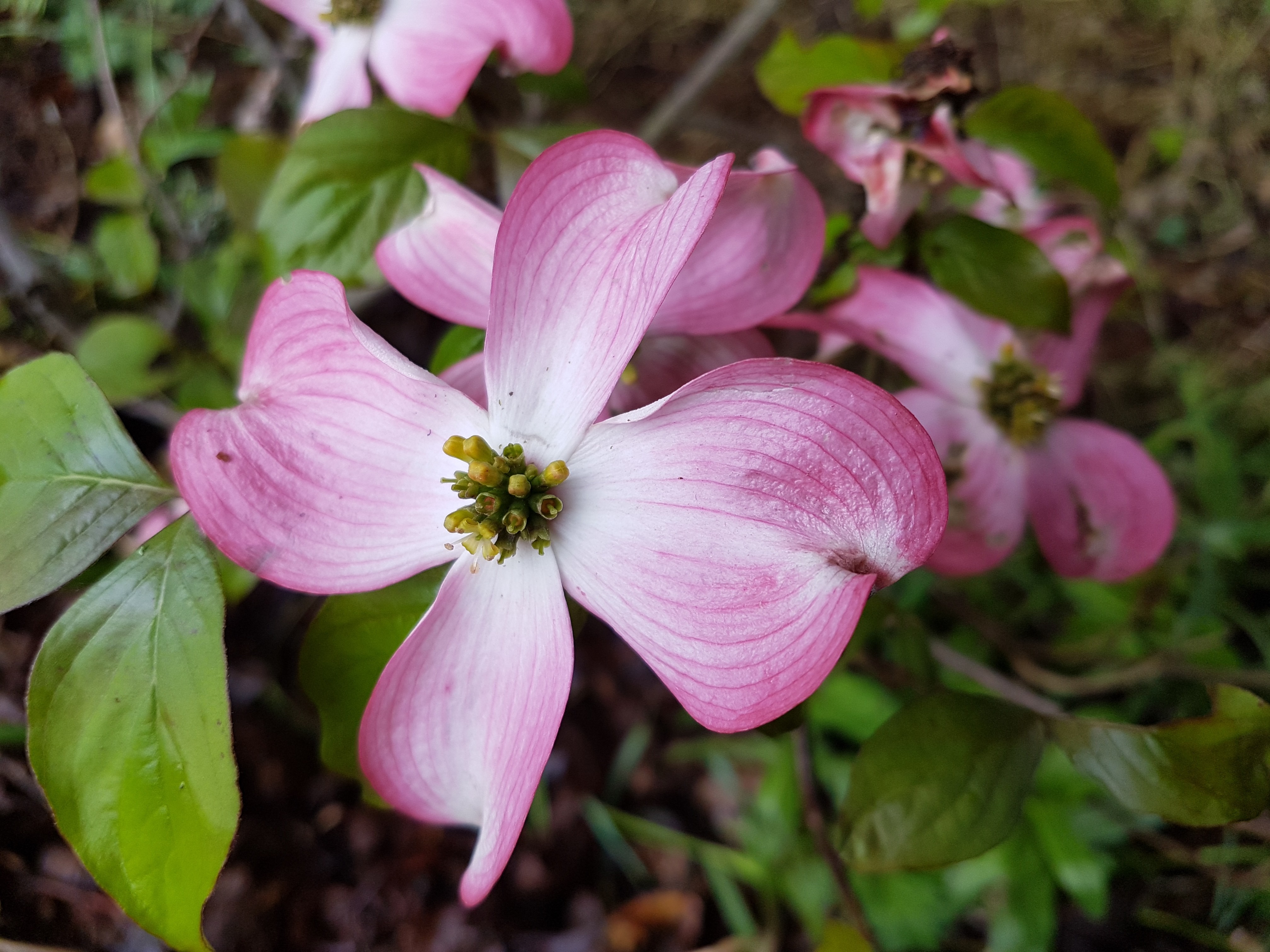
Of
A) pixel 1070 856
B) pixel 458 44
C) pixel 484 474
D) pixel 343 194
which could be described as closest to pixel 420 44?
pixel 458 44

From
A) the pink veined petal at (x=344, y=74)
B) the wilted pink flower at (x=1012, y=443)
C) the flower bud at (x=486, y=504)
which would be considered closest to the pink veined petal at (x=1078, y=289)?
the wilted pink flower at (x=1012, y=443)

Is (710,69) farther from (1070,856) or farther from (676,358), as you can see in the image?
(1070,856)

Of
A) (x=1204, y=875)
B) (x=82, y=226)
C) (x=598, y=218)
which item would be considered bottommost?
(x=1204, y=875)

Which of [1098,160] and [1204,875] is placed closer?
[1098,160]

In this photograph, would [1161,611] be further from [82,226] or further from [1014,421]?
[82,226]

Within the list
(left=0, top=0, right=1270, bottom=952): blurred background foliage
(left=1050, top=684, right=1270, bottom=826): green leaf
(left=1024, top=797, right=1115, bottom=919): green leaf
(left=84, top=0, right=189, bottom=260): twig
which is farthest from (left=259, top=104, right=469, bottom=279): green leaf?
(left=1024, top=797, right=1115, bottom=919): green leaf

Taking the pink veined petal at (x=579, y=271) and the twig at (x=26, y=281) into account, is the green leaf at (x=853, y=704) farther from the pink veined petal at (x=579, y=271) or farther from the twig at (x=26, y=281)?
the twig at (x=26, y=281)

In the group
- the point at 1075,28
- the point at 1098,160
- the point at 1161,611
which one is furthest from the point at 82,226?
the point at 1075,28
